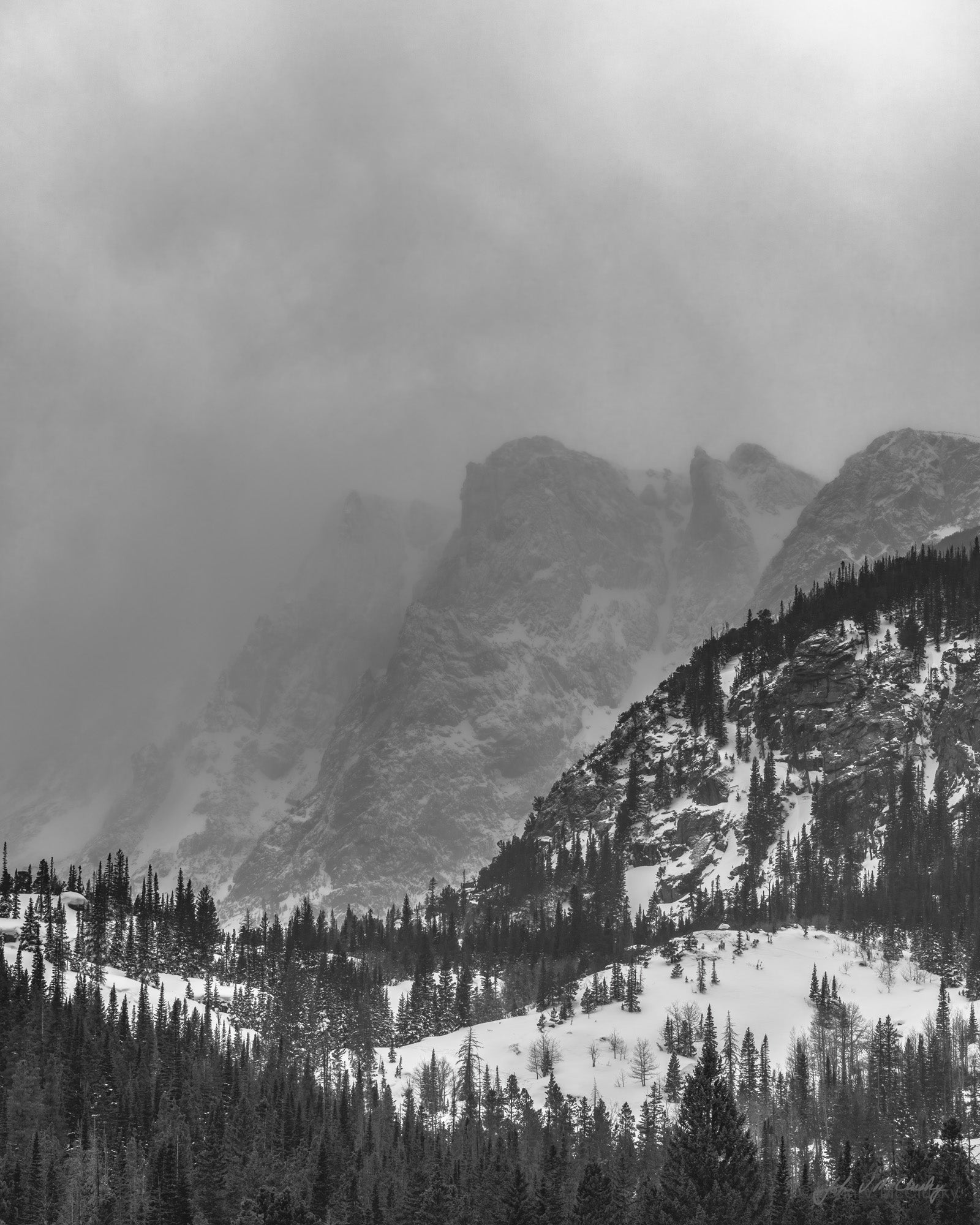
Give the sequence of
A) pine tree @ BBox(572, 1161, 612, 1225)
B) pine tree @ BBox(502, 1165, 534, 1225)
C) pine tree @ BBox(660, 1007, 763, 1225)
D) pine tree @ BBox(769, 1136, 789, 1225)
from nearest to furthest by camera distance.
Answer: pine tree @ BBox(660, 1007, 763, 1225) < pine tree @ BBox(502, 1165, 534, 1225) < pine tree @ BBox(572, 1161, 612, 1225) < pine tree @ BBox(769, 1136, 789, 1225)

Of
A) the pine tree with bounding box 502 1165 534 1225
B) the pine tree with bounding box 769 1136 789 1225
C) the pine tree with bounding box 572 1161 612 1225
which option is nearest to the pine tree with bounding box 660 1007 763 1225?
the pine tree with bounding box 769 1136 789 1225

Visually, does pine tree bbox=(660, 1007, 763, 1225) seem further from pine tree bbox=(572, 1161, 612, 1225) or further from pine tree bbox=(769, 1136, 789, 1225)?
pine tree bbox=(572, 1161, 612, 1225)

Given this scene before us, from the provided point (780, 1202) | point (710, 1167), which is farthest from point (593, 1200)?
point (710, 1167)

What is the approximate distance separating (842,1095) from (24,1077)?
334ft

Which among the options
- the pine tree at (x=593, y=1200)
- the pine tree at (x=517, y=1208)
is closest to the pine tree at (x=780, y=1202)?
the pine tree at (x=593, y=1200)

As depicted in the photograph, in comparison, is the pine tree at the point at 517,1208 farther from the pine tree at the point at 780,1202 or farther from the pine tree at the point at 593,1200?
the pine tree at the point at 780,1202

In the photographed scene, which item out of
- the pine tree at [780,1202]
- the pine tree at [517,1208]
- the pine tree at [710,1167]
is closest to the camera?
the pine tree at [710,1167]

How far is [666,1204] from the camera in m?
99.1

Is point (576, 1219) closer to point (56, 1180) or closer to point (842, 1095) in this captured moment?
point (56, 1180)

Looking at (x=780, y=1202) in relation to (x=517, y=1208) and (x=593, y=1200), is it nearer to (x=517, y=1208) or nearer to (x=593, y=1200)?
(x=593, y=1200)

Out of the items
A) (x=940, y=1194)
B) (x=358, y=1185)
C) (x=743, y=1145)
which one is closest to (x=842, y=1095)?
(x=358, y=1185)

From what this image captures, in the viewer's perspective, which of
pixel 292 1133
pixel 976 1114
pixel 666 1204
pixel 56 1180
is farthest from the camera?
pixel 976 1114

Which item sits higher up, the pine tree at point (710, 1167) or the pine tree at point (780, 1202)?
the pine tree at point (710, 1167)

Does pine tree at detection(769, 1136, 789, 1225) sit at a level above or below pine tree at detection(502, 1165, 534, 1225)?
below
